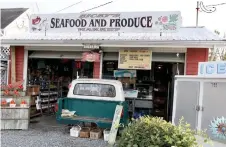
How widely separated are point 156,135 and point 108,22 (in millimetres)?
6352

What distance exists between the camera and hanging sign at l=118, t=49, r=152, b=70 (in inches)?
345

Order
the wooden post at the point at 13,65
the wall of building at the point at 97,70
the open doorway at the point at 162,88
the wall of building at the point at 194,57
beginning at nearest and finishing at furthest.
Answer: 1. the wall of building at the point at 194,57
2. the wall of building at the point at 97,70
3. the wooden post at the point at 13,65
4. the open doorway at the point at 162,88

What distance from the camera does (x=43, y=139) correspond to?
723 centimetres

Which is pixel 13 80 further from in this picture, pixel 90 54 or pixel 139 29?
pixel 139 29

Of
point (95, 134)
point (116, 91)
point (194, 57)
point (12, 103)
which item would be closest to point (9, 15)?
point (12, 103)

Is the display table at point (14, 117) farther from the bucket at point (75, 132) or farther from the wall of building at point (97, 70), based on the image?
the wall of building at point (97, 70)

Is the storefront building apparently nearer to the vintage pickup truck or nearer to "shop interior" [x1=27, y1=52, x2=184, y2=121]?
"shop interior" [x1=27, y1=52, x2=184, y2=121]

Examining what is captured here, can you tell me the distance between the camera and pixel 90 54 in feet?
30.1

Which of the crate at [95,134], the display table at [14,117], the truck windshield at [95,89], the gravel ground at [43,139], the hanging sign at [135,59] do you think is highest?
the hanging sign at [135,59]

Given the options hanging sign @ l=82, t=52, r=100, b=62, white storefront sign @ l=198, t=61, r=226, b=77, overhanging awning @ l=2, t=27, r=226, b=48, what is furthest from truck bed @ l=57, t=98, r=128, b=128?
white storefront sign @ l=198, t=61, r=226, b=77

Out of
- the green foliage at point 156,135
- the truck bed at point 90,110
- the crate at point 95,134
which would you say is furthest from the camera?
the truck bed at point 90,110

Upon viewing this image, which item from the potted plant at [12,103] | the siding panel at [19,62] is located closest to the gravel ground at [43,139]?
the potted plant at [12,103]

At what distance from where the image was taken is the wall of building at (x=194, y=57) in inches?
339

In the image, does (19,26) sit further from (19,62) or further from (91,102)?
(91,102)
